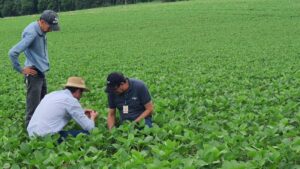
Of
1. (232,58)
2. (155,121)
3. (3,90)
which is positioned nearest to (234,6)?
(232,58)

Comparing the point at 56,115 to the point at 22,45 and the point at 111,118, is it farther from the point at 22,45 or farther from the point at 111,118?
the point at 22,45

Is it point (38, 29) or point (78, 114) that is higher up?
point (38, 29)

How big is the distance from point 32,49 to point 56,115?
5.18 ft

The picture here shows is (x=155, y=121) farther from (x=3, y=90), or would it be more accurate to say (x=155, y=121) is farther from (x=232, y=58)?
(x=232, y=58)

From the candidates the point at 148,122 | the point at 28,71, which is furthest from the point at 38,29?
the point at 148,122

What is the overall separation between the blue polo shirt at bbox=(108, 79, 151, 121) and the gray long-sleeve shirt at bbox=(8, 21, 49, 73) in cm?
127

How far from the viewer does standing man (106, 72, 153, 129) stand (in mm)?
7402

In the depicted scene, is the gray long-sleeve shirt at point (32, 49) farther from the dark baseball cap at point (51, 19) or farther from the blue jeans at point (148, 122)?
the blue jeans at point (148, 122)

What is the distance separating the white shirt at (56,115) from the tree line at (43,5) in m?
91.2

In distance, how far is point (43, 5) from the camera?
9988 cm

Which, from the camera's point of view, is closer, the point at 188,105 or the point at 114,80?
the point at 114,80

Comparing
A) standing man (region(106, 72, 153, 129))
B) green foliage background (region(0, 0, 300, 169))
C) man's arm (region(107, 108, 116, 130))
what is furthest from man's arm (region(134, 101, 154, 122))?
man's arm (region(107, 108, 116, 130))

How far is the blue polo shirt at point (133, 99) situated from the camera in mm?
7438

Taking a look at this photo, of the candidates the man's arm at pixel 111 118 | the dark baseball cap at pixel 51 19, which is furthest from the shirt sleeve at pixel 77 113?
the dark baseball cap at pixel 51 19
